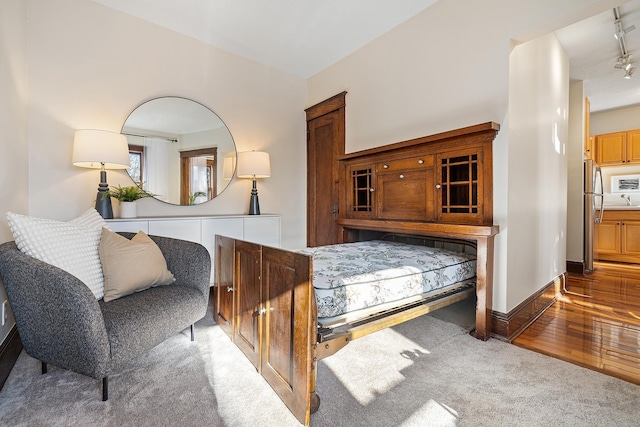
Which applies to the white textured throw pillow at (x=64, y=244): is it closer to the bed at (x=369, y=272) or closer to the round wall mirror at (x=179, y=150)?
the bed at (x=369, y=272)

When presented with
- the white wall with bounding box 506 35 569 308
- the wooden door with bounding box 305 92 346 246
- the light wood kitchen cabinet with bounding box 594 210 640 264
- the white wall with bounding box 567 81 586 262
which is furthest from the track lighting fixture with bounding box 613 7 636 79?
the light wood kitchen cabinet with bounding box 594 210 640 264

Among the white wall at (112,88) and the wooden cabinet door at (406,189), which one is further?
the wooden cabinet door at (406,189)

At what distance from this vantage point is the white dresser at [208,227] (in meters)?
2.48

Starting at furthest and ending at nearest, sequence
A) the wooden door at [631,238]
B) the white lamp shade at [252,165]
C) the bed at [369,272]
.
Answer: the wooden door at [631,238], the white lamp shade at [252,165], the bed at [369,272]

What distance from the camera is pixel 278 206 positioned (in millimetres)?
3867

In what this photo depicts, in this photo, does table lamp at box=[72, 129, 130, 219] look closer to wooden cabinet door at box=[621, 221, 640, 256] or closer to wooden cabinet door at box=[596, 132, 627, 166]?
wooden cabinet door at box=[621, 221, 640, 256]

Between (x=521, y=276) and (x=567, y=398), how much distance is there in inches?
42.4

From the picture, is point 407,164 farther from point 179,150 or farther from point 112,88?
point 112,88

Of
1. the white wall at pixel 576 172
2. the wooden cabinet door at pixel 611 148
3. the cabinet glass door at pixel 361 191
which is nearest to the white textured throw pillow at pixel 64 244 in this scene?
the cabinet glass door at pixel 361 191

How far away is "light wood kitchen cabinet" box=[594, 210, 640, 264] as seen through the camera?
15.3ft

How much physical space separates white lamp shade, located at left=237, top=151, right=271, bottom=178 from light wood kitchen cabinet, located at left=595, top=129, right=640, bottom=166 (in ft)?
19.6

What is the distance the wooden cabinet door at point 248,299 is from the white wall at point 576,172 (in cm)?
445

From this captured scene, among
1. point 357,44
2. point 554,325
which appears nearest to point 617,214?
point 554,325

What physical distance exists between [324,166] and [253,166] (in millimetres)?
968
